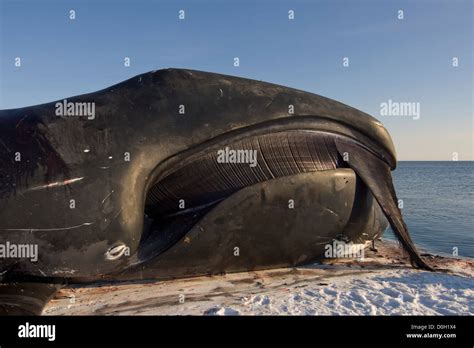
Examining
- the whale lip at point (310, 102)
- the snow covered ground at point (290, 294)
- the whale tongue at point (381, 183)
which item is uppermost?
the whale lip at point (310, 102)

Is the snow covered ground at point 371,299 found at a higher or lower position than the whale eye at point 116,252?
lower

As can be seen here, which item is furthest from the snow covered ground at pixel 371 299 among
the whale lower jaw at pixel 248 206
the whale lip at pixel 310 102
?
the whale lip at pixel 310 102

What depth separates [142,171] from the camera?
5.34 metres

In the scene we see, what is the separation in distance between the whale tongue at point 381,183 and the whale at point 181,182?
0.07 feet

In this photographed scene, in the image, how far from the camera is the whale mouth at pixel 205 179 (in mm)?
5828

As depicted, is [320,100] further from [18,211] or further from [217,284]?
[18,211]

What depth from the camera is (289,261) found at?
627 cm

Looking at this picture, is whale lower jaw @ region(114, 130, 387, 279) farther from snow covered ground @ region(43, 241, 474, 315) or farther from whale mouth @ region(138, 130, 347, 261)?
snow covered ground @ region(43, 241, 474, 315)

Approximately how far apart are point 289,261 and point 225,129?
88.2 inches

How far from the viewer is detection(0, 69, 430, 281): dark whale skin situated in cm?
497

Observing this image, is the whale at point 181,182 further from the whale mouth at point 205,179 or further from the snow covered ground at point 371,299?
the snow covered ground at point 371,299

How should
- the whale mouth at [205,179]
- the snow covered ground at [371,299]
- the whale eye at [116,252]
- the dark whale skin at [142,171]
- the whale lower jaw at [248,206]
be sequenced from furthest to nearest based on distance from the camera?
the whale mouth at [205,179] < the whale lower jaw at [248,206] < the whale eye at [116,252] < the dark whale skin at [142,171] < the snow covered ground at [371,299]

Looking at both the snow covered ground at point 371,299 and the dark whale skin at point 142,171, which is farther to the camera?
the dark whale skin at point 142,171
